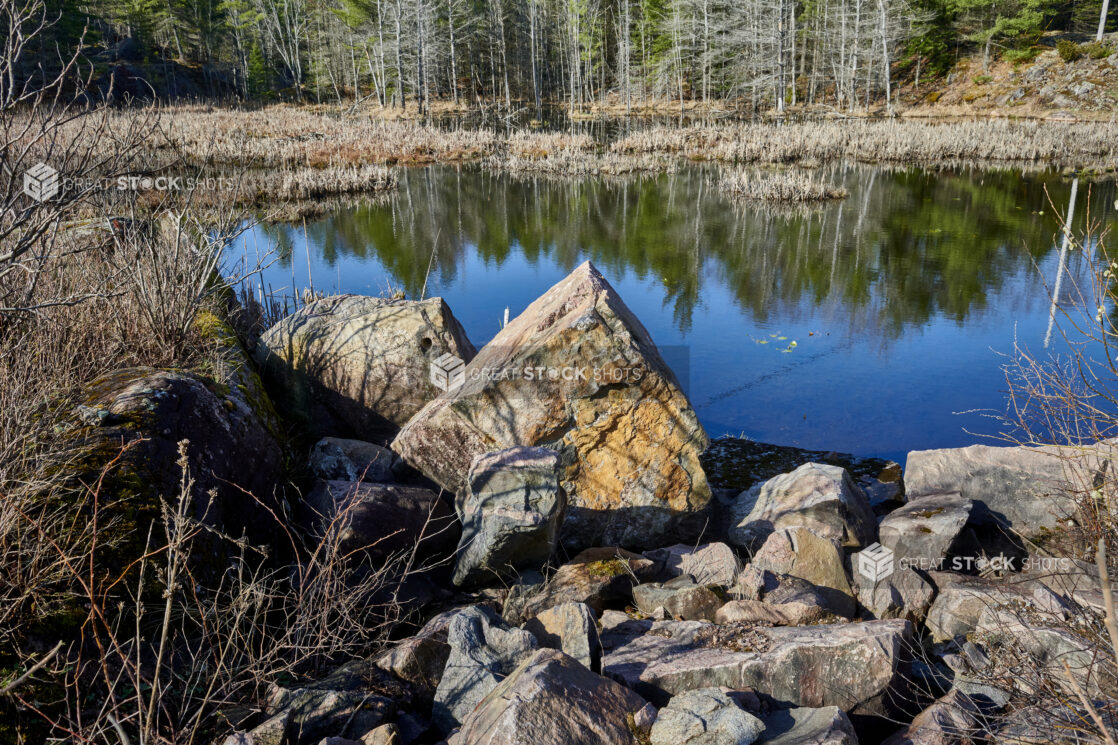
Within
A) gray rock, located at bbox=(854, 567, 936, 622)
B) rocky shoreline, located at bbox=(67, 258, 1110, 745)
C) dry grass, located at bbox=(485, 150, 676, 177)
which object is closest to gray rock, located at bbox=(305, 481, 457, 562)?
rocky shoreline, located at bbox=(67, 258, 1110, 745)

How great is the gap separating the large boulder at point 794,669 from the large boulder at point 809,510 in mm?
1404

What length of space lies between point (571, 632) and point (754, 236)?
12257 mm

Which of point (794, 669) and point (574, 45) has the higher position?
point (574, 45)

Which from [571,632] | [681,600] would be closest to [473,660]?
[571,632]

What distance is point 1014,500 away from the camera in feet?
15.1

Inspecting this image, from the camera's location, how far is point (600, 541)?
4625mm

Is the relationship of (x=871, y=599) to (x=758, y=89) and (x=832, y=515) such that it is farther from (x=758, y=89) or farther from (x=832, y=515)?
(x=758, y=89)

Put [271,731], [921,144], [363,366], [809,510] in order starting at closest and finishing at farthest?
1. [271,731]
2. [809,510]
3. [363,366]
4. [921,144]

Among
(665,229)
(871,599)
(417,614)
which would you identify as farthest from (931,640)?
(665,229)

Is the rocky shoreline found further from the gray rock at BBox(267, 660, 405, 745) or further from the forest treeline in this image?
the forest treeline

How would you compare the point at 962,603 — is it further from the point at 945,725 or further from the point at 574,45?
the point at 574,45

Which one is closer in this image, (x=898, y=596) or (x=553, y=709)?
(x=553, y=709)

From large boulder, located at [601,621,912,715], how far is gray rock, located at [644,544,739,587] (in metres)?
0.77

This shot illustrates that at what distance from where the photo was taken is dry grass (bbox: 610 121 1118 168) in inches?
836
